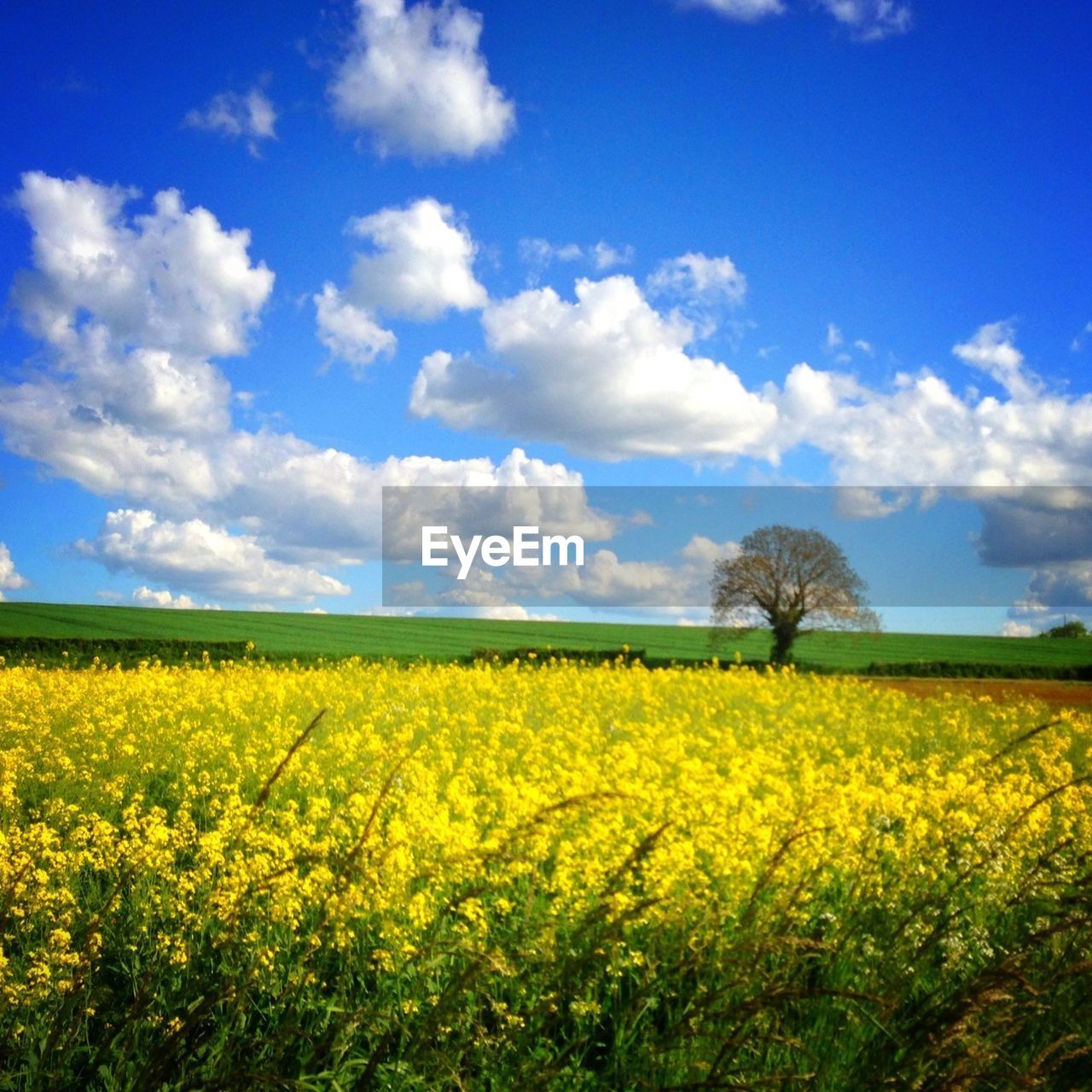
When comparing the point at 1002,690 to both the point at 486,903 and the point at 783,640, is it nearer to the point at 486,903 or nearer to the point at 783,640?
the point at 783,640

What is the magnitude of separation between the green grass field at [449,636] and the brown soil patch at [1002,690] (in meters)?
4.78

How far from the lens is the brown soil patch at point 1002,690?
19.4m

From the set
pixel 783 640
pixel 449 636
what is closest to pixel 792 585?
pixel 783 640

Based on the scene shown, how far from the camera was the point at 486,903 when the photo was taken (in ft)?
16.6

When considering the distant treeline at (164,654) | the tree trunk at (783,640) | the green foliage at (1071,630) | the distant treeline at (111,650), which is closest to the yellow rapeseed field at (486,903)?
the distant treeline at (164,654)

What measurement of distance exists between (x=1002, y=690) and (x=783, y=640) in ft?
34.1

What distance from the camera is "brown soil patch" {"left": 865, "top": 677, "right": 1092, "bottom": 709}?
19356mm

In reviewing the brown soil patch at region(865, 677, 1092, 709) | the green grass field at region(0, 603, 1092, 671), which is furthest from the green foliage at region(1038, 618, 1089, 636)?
the brown soil patch at region(865, 677, 1092, 709)

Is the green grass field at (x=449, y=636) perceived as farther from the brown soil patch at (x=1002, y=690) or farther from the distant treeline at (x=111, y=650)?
the distant treeline at (x=111, y=650)

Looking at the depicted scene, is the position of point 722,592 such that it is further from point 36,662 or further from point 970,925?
point 970,925

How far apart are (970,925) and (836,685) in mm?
13483

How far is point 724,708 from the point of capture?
13344 mm

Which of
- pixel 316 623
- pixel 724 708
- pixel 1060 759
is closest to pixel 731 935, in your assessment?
pixel 1060 759

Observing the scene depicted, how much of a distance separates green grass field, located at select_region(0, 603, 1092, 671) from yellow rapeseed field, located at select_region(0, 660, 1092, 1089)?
2759 cm
